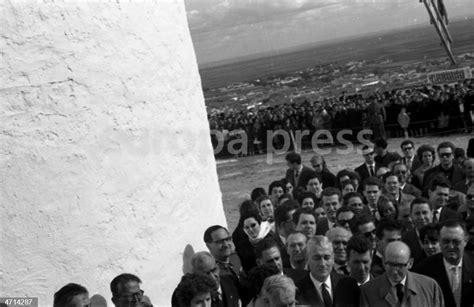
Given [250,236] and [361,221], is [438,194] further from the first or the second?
[250,236]

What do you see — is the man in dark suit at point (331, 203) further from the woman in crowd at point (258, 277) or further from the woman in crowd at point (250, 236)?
the woman in crowd at point (258, 277)

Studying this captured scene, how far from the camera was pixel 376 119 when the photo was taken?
21406 mm

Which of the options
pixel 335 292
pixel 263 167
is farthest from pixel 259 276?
pixel 263 167

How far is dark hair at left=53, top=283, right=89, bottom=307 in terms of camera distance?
14.5 ft

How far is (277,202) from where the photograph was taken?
375 inches

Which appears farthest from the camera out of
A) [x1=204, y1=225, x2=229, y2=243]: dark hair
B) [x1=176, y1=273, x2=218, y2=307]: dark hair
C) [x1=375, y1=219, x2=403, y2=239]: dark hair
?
[x1=375, y1=219, x2=403, y2=239]: dark hair

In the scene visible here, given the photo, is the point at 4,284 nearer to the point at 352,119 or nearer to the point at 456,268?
the point at 456,268

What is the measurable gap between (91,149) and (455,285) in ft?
8.97

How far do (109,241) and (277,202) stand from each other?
4681 millimetres

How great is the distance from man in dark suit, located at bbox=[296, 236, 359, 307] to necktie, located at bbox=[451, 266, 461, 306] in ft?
2.50

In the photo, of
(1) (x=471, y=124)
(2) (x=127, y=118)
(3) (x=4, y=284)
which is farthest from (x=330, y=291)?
(1) (x=471, y=124)

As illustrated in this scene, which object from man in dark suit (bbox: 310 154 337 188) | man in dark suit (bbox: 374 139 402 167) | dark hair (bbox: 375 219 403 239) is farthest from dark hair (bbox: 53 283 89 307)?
man in dark suit (bbox: 374 139 402 167)

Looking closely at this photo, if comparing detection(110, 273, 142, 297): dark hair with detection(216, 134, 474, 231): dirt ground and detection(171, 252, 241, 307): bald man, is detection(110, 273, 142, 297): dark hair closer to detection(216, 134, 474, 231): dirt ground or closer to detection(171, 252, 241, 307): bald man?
detection(171, 252, 241, 307): bald man

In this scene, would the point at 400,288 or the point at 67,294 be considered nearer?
the point at 67,294
